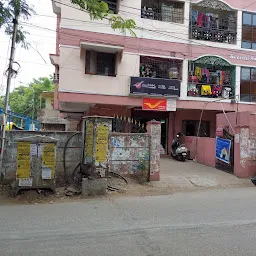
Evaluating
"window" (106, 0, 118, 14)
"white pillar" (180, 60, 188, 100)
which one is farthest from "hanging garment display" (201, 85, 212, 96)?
"window" (106, 0, 118, 14)

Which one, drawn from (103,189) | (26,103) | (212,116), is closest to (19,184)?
(103,189)

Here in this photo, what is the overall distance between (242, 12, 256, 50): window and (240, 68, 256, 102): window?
144cm

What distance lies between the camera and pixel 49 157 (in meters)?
7.94

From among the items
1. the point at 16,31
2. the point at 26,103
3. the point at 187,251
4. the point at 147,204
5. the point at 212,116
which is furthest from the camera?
the point at 26,103

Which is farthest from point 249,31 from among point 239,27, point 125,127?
point 125,127

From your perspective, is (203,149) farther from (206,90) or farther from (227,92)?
(227,92)

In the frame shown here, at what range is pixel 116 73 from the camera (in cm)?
1551

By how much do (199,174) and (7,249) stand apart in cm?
853

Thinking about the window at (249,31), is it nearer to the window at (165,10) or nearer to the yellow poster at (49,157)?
the window at (165,10)

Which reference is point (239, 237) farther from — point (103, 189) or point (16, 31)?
point (16, 31)

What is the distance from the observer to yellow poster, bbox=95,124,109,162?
843cm

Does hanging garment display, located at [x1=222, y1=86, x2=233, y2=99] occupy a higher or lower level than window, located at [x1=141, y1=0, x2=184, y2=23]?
lower

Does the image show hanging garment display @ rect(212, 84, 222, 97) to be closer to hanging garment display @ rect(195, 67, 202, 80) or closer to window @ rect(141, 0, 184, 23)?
hanging garment display @ rect(195, 67, 202, 80)

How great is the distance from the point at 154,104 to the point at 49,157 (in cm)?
905
